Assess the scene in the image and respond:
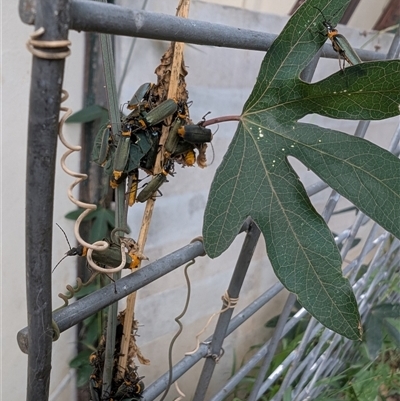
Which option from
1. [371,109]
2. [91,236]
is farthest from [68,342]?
[371,109]

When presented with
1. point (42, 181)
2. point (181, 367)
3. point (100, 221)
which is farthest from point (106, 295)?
point (100, 221)

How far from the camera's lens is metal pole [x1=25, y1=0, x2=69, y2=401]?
0.22 m

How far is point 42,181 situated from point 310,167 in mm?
240

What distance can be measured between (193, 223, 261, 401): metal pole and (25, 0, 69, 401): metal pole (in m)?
0.28

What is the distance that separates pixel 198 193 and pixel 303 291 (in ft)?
2.08

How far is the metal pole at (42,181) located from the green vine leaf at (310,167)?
0.15 m

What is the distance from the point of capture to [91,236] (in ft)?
2.84

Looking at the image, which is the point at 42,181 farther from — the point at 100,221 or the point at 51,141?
the point at 100,221

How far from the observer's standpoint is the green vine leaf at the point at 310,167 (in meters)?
0.35

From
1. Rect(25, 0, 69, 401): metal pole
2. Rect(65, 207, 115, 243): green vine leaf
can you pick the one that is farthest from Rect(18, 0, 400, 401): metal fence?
Rect(65, 207, 115, 243): green vine leaf

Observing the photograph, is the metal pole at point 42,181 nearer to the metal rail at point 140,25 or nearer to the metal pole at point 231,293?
the metal rail at point 140,25

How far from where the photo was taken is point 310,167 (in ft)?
1.23

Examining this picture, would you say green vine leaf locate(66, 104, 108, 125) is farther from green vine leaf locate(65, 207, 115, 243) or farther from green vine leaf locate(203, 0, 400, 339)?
green vine leaf locate(203, 0, 400, 339)

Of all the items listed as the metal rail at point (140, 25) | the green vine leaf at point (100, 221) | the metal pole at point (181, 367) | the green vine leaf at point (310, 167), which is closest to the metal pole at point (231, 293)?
the metal pole at point (181, 367)
